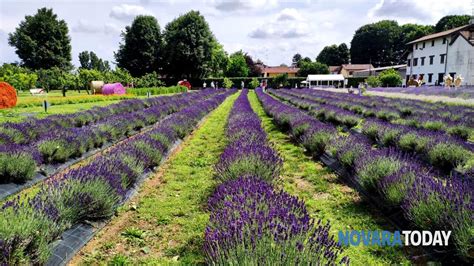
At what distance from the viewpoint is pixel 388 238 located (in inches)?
129

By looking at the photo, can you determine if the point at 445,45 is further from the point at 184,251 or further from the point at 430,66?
the point at 184,251

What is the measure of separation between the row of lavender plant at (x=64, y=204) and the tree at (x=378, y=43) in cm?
9298

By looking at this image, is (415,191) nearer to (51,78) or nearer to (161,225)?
(161,225)

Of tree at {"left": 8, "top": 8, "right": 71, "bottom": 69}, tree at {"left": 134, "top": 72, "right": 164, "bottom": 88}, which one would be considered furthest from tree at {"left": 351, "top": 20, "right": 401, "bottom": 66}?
tree at {"left": 8, "top": 8, "right": 71, "bottom": 69}

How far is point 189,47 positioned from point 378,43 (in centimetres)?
6334

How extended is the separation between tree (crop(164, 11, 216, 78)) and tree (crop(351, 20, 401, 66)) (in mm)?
54312

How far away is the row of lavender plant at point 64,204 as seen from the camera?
239 cm

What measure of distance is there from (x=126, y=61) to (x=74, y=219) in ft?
179

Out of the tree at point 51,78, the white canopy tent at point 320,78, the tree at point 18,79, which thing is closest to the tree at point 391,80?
the white canopy tent at point 320,78

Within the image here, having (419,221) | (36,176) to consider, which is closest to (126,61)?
(36,176)

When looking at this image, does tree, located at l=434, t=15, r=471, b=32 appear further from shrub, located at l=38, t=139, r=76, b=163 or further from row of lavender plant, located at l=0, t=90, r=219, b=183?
shrub, located at l=38, t=139, r=76, b=163

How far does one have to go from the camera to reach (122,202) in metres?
4.15

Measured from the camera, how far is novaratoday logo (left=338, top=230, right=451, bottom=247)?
9.60ft

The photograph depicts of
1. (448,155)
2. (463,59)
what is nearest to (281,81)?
(463,59)
